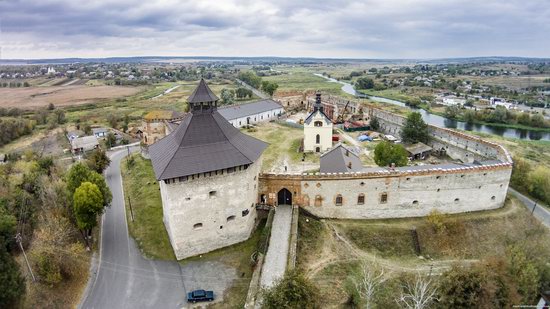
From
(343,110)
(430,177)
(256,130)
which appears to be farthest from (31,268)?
(343,110)

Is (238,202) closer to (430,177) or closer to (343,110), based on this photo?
(430,177)

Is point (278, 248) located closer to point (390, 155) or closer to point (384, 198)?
point (384, 198)

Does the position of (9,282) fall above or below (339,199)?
below

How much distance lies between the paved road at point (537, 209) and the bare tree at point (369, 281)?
2213 centimetres

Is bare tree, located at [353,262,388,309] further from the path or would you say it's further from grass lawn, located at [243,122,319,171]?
grass lawn, located at [243,122,319,171]

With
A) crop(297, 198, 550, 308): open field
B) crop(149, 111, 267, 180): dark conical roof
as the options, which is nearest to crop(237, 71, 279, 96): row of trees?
crop(149, 111, 267, 180): dark conical roof

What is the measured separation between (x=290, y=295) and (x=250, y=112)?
2421 inches

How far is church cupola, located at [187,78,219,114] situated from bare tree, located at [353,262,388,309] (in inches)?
718

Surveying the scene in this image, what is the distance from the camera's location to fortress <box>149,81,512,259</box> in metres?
27.8

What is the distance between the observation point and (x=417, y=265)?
1199 inches

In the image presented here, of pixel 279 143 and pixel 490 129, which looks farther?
pixel 490 129

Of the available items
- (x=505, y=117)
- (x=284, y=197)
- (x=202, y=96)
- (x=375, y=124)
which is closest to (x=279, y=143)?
(x=375, y=124)

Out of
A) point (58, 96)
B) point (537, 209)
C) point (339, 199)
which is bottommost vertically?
point (537, 209)

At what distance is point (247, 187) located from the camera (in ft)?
98.4
